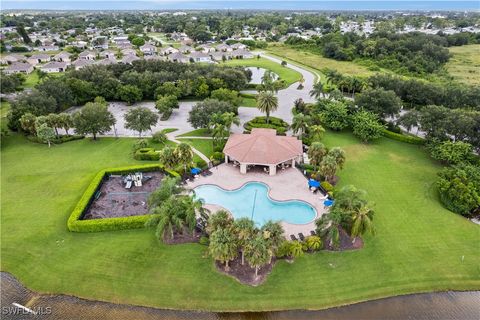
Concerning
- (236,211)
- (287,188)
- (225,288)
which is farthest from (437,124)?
(225,288)

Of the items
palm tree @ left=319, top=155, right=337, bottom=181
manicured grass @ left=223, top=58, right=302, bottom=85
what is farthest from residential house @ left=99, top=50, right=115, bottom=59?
palm tree @ left=319, top=155, right=337, bottom=181

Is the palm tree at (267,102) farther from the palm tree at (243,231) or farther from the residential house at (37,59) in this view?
the residential house at (37,59)

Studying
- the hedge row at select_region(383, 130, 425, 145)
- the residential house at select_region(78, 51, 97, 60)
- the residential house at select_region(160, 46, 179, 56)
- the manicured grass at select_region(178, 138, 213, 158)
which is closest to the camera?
the manicured grass at select_region(178, 138, 213, 158)

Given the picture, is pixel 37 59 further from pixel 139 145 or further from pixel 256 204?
pixel 256 204

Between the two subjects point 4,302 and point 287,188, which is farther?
point 287,188

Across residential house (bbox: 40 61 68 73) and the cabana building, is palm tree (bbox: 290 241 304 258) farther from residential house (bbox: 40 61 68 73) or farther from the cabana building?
residential house (bbox: 40 61 68 73)

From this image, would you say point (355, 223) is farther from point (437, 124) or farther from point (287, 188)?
point (437, 124)
